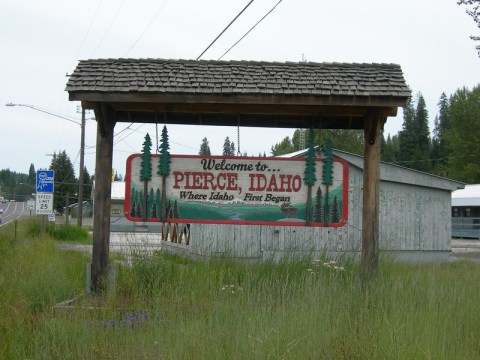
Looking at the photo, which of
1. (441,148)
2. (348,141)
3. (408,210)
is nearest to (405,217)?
(408,210)

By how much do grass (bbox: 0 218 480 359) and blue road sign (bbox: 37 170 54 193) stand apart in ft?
45.1

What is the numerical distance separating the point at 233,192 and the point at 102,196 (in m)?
1.87

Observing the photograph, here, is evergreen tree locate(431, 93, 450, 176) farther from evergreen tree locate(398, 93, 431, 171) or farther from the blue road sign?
the blue road sign

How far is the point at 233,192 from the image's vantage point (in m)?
9.02

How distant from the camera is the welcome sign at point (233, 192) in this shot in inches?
354

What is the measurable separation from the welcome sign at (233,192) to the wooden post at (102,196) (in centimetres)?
38

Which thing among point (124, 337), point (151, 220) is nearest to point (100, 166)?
point (151, 220)

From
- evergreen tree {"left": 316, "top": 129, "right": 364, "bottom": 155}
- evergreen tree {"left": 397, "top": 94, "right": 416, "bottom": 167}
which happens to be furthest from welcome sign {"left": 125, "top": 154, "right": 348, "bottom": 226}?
evergreen tree {"left": 397, "top": 94, "right": 416, "bottom": 167}

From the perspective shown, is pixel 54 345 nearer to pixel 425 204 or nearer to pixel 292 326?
pixel 292 326

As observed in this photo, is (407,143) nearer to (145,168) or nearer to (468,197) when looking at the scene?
(468,197)

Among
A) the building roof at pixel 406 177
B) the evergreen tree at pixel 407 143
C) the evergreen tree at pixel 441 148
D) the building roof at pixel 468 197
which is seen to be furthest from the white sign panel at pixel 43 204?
the evergreen tree at pixel 407 143

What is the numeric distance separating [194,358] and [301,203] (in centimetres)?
422

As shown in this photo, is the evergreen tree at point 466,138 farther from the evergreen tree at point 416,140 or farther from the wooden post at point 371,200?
the wooden post at point 371,200

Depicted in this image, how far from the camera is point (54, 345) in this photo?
5.57 metres
